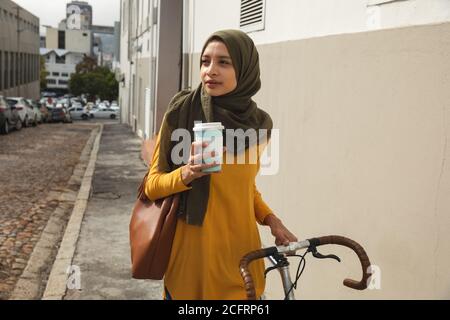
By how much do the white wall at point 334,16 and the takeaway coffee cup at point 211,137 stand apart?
1.30 metres

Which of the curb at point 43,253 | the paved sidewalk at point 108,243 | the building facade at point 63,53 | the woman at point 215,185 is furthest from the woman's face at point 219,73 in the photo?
the building facade at point 63,53

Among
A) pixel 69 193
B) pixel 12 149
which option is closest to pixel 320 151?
pixel 69 193

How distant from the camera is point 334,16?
3812 millimetres

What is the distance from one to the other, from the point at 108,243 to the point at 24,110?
72.1 ft

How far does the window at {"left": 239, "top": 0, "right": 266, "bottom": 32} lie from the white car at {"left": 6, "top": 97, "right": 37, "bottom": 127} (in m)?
21.9

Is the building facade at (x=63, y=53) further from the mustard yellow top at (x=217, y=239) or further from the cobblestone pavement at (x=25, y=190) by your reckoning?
the mustard yellow top at (x=217, y=239)

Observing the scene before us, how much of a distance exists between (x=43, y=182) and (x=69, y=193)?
4.31ft

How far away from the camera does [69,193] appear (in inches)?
432

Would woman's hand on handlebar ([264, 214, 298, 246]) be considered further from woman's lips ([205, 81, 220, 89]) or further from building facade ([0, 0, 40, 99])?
building facade ([0, 0, 40, 99])

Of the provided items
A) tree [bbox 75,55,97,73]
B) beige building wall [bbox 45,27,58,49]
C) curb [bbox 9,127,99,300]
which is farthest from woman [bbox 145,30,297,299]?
beige building wall [bbox 45,27,58,49]

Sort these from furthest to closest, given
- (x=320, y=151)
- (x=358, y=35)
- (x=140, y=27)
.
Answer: (x=140, y=27) → (x=320, y=151) → (x=358, y=35)

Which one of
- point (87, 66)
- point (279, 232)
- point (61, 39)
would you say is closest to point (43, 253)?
point (279, 232)
